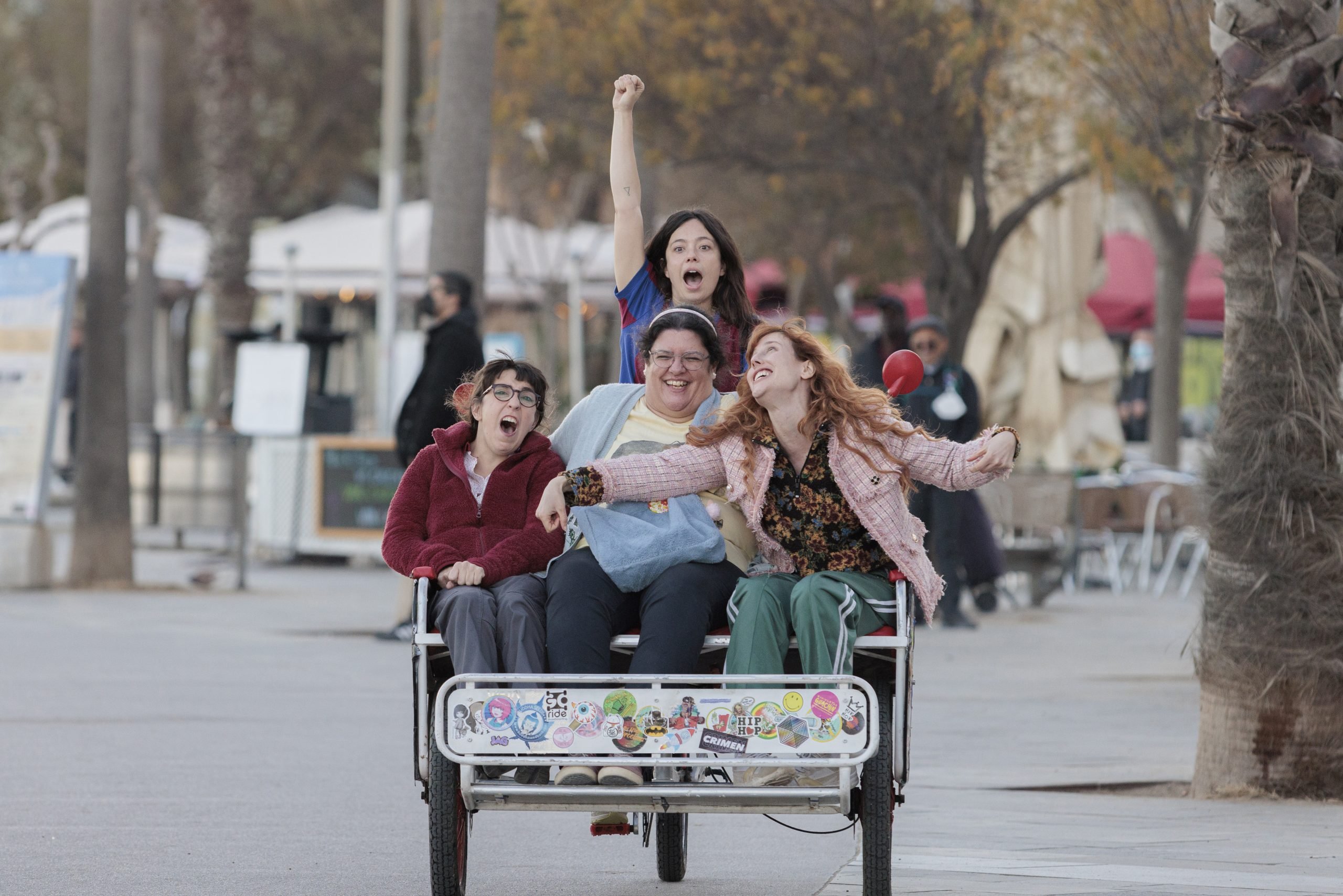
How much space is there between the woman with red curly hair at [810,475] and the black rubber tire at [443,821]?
0.65 metres

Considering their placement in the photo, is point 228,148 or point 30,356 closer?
point 30,356

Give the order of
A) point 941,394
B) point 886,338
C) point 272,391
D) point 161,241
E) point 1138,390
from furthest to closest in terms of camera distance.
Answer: point 1138,390, point 161,241, point 272,391, point 941,394, point 886,338

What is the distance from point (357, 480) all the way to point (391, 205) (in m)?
3.55

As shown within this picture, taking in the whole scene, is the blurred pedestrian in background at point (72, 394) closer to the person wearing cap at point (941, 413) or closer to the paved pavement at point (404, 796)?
the paved pavement at point (404, 796)

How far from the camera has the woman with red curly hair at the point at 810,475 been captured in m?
5.31

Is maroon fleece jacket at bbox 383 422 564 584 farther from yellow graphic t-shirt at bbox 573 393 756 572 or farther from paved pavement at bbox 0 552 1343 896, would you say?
paved pavement at bbox 0 552 1343 896

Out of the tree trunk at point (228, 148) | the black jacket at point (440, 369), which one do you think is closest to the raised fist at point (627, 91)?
the black jacket at point (440, 369)

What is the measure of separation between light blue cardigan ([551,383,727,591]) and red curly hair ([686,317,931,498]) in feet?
0.59

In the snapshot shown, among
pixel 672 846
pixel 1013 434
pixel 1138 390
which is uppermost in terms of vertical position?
pixel 1138 390

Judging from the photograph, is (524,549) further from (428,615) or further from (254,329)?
(254,329)

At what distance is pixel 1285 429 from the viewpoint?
7422mm

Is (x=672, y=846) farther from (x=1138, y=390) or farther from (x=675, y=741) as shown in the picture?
(x=1138, y=390)

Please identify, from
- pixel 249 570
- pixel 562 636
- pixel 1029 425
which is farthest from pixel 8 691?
pixel 1029 425

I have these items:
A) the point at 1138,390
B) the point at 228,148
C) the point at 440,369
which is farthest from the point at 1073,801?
the point at 1138,390
